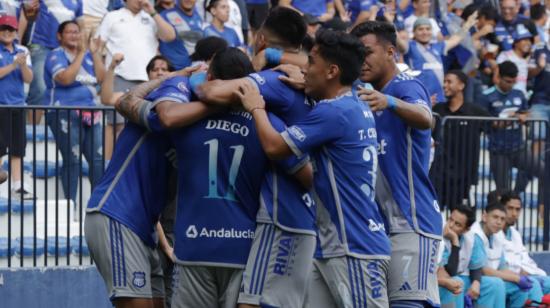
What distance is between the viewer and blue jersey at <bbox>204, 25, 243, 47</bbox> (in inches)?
655

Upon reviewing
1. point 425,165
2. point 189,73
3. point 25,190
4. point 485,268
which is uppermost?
point 189,73

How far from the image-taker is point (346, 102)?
7.79 meters

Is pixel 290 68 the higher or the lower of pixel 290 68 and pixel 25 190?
the higher

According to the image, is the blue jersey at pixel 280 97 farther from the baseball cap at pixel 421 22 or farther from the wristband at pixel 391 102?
the baseball cap at pixel 421 22

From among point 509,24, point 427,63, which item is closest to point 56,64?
point 427,63

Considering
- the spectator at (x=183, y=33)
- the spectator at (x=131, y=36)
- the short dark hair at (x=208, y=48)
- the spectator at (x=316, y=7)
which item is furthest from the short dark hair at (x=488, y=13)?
the short dark hair at (x=208, y=48)

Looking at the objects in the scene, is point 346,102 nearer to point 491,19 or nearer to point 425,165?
point 425,165

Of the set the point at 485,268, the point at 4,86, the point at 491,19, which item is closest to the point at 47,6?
the point at 4,86

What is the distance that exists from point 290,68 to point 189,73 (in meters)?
0.68

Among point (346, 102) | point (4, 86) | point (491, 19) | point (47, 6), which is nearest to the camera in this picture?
point (346, 102)

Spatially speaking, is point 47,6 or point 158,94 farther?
point 47,6

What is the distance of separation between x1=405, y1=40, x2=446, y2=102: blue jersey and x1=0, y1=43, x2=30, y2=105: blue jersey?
5.52m

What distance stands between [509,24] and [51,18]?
8.22 meters

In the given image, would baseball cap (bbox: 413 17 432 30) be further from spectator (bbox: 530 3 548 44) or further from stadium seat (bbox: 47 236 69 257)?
stadium seat (bbox: 47 236 69 257)
